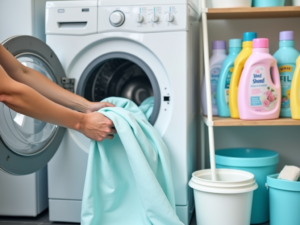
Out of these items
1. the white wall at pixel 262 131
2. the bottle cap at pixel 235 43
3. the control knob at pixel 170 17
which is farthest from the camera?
the white wall at pixel 262 131

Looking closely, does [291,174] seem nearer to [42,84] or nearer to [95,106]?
[95,106]

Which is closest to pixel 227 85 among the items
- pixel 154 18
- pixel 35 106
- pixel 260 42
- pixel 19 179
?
pixel 260 42

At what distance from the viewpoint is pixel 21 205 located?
1782mm

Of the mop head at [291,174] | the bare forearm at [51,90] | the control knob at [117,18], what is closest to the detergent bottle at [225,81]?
the mop head at [291,174]

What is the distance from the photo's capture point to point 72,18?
171 cm

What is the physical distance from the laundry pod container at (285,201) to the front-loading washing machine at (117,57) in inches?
14.3

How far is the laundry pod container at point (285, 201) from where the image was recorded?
1.57 metres

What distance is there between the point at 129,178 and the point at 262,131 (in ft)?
2.94

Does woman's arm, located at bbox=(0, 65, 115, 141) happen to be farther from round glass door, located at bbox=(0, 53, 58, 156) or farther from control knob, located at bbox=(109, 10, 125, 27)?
control knob, located at bbox=(109, 10, 125, 27)

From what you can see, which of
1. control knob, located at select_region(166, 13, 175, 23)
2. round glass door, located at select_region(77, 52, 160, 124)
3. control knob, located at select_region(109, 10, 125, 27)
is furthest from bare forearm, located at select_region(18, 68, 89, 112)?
control knob, located at select_region(166, 13, 175, 23)

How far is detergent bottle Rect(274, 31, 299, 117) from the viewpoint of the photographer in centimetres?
174

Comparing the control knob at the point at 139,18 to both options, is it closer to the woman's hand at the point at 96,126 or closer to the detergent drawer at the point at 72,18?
the detergent drawer at the point at 72,18

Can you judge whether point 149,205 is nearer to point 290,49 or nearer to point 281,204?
point 281,204

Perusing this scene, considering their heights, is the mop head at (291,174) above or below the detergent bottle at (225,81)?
below
